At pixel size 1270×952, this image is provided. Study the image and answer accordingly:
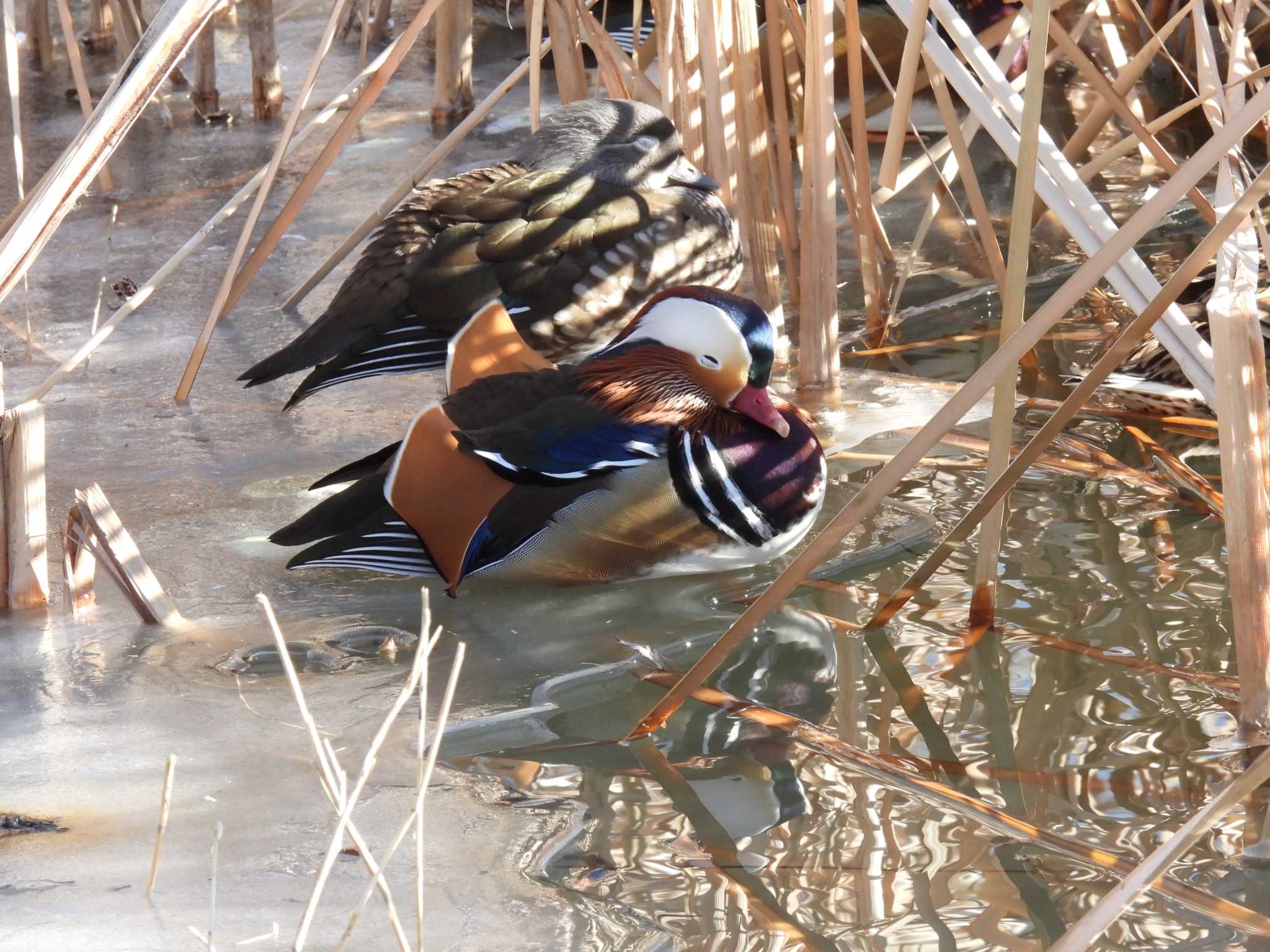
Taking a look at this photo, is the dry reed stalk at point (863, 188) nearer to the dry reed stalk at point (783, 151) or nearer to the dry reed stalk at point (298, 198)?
the dry reed stalk at point (783, 151)

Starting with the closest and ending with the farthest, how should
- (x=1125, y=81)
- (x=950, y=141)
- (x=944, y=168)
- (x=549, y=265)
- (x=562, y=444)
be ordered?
(x=562, y=444)
(x=1125, y=81)
(x=950, y=141)
(x=549, y=265)
(x=944, y=168)

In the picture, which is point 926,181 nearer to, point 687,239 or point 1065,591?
point 687,239

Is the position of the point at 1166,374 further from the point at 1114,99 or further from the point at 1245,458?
the point at 1245,458

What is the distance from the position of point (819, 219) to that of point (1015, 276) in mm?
1111

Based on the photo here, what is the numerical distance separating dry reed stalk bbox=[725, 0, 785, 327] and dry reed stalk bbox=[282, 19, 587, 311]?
1.68 feet

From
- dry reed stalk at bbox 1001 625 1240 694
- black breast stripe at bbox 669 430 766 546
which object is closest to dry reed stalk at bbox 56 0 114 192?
black breast stripe at bbox 669 430 766 546

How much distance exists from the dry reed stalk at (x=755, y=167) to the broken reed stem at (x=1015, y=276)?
1.05m

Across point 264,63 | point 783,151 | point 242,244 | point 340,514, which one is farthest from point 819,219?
point 264,63

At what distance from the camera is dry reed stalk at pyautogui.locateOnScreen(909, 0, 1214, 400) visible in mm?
1980

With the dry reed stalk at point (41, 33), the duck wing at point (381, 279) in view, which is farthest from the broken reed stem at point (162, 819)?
the dry reed stalk at point (41, 33)

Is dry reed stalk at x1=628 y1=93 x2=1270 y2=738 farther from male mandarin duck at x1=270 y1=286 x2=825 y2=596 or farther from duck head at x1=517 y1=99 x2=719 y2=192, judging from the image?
duck head at x1=517 y1=99 x2=719 y2=192

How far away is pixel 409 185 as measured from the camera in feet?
12.4

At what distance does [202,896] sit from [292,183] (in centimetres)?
358

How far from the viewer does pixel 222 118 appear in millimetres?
5445
